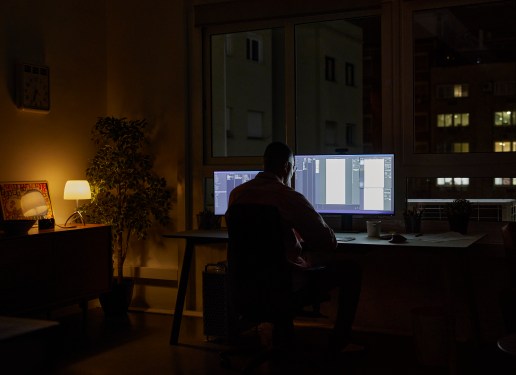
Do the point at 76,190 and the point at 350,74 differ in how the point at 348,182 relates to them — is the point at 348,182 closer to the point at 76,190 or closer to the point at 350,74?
the point at 76,190

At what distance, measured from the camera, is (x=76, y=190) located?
5.48 meters

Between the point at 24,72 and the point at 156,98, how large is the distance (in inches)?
43.8

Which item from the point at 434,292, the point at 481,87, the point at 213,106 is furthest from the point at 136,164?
the point at 481,87

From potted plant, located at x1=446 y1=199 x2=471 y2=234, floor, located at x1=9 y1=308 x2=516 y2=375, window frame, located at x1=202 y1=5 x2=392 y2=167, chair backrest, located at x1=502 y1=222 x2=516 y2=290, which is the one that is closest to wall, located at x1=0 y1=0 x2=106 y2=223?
window frame, located at x1=202 y1=5 x2=392 y2=167

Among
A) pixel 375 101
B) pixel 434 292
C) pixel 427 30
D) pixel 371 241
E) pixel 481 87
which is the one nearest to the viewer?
pixel 371 241

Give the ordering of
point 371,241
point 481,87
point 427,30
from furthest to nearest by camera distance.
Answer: point 481,87 → point 427,30 → point 371,241

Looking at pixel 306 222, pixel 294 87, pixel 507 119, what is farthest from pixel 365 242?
pixel 507 119

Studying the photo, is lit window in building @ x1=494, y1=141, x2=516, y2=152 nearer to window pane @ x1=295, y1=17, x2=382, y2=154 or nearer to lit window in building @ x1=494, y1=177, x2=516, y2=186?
lit window in building @ x1=494, y1=177, x2=516, y2=186

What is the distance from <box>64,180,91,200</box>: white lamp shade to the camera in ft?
17.9

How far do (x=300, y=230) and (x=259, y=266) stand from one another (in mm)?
298

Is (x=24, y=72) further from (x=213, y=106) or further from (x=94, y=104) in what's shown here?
(x=213, y=106)

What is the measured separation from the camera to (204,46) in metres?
5.92

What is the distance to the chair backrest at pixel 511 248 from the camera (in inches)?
165

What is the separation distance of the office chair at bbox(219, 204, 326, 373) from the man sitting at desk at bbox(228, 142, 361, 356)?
11 centimetres
